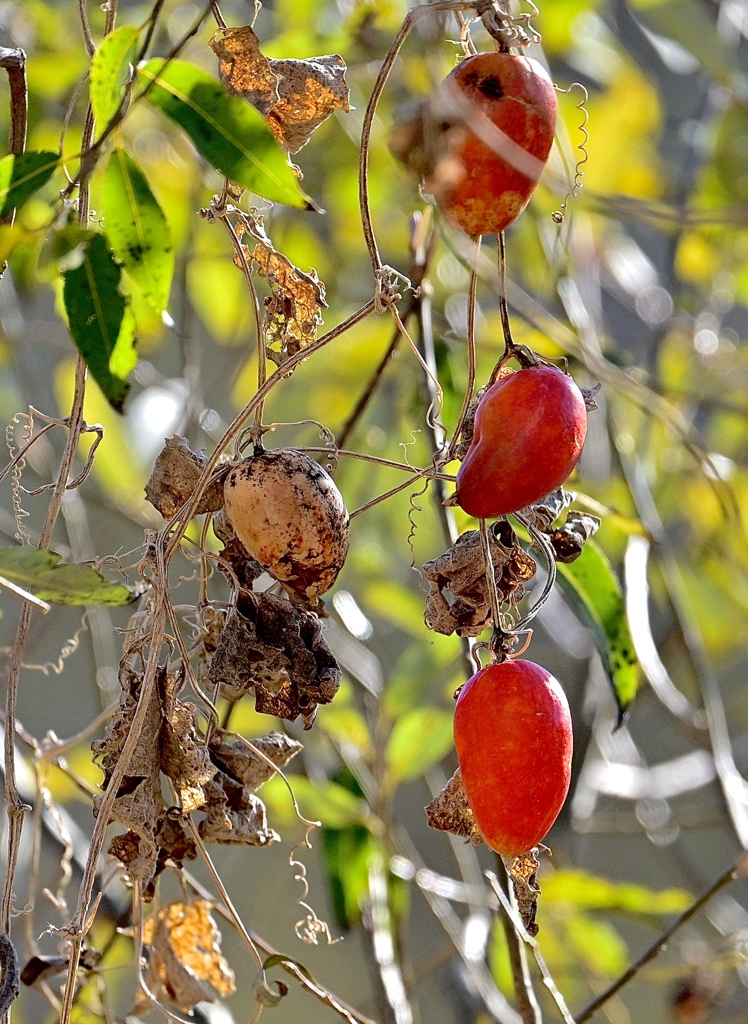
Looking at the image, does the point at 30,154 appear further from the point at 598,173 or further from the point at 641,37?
the point at 641,37

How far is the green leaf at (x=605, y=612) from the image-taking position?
69cm

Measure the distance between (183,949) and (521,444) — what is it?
36cm

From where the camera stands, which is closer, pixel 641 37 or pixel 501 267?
pixel 501 267

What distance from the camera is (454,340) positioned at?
108 centimetres

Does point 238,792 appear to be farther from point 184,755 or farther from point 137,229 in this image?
point 137,229

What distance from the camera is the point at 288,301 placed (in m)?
0.58

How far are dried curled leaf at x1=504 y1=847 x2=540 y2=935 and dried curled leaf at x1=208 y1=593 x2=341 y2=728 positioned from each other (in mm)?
109

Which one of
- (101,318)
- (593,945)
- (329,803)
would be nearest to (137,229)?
(101,318)

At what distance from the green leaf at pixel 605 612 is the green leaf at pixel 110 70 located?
0.35 m

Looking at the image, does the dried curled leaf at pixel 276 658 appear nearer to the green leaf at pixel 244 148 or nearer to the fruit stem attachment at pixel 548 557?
the fruit stem attachment at pixel 548 557

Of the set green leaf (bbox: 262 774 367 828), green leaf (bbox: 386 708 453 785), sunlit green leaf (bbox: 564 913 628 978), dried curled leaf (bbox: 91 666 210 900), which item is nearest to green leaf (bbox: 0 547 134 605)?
dried curled leaf (bbox: 91 666 210 900)

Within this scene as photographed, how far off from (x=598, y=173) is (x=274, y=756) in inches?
48.8

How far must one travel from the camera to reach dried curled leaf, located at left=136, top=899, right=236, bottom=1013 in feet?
2.12

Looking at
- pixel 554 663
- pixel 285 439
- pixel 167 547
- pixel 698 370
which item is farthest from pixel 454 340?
pixel 554 663
